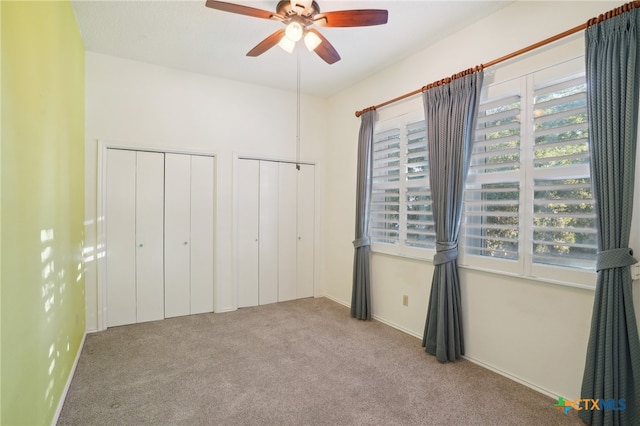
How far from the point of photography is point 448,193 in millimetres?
2768

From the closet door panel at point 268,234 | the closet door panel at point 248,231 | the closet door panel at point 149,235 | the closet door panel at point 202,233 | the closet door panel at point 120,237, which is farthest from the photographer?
the closet door panel at point 268,234

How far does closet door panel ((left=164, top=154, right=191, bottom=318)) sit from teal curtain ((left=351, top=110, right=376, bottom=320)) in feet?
6.61

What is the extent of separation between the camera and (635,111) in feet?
5.86

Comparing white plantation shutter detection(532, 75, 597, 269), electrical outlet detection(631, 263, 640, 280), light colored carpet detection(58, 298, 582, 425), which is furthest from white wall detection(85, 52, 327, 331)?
electrical outlet detection(631, 263, 640, 280)

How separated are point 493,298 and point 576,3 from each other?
83.9 inches

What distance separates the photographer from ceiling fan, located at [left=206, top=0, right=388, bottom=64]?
6.77 feet

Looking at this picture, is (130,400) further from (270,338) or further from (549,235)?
(549,235)

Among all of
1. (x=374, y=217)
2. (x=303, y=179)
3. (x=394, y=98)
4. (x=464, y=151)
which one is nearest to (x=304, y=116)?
(x=303, y=179)

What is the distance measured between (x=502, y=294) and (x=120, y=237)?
3736 millimetres

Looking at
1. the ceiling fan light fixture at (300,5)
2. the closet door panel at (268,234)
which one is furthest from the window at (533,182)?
the closet door panel at (268,234)

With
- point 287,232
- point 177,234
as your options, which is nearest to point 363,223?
point 287,232

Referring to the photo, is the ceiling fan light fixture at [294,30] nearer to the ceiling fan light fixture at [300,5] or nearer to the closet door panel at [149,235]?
the ceiling fan light fixture at [300,5]

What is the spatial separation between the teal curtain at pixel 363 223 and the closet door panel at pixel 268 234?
1.15m

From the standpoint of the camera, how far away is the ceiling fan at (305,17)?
206 cm
